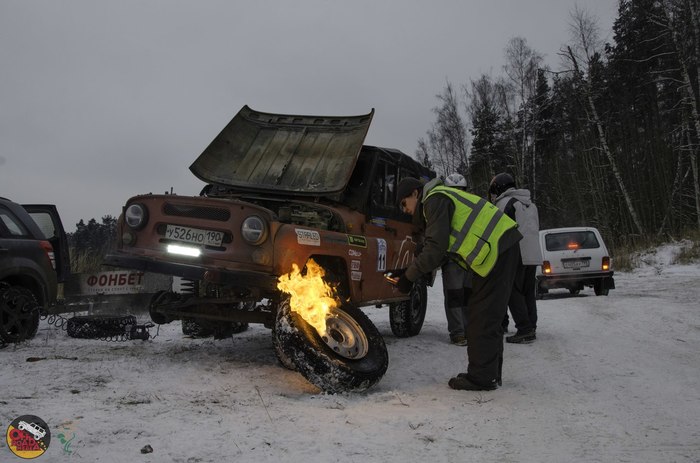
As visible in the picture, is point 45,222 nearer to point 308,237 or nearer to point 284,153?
point 284,153

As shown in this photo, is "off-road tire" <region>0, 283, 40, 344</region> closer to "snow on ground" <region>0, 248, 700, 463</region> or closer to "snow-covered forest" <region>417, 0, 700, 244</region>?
"snow on ground" <region>0, 248, 700, 463</region>

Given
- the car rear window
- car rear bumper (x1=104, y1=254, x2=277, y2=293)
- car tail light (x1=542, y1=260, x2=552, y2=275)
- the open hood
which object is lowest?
car tail light (x1=542, y1=260, x2=552, y2=275)

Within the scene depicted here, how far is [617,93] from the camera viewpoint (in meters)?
33.0

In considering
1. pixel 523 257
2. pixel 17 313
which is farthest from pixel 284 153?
pixel 17 313

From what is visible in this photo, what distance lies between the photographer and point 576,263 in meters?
12.0

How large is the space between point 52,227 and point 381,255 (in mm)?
4894

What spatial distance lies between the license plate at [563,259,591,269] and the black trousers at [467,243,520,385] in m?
8.76

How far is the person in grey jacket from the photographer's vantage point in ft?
19.5

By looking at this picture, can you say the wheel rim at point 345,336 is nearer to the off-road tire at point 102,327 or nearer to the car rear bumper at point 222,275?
the car rear bumper at point 222,275

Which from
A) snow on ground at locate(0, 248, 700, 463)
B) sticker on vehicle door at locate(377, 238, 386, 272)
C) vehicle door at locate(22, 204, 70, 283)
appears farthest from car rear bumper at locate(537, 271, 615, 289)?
vehicle door at locate(22, 204, 70, 283)

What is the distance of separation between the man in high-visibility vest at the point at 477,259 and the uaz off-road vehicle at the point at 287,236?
688mm

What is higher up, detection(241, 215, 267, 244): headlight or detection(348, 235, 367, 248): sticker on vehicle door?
detection(241, 215, 267, 244): headlight

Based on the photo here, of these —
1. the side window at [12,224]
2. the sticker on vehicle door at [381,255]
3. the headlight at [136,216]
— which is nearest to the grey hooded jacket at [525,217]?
the sticker on vehicle door at [381,255]

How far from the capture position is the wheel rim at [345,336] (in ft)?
13.4
